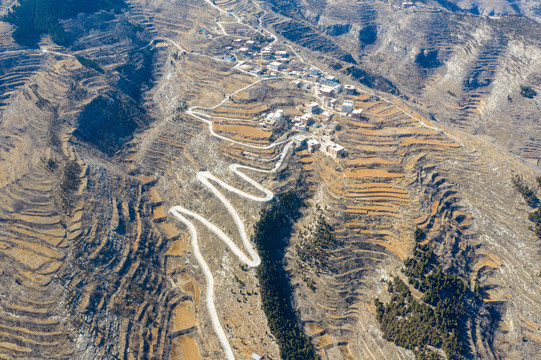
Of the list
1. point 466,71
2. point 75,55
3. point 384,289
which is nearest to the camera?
point 384,289

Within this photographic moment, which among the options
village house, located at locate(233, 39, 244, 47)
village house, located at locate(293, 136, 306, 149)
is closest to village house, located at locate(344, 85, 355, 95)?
village house, located at locate(293, 136, 306, 149)

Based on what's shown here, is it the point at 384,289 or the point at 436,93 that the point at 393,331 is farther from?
the point at 436,93

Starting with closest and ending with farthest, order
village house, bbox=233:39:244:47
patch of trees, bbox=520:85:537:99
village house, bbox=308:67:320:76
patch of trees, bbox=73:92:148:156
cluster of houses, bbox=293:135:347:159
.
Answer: cluster of houses, bbox=293:135:347:159, patch of trees, bbox=73:92:148:156, village house, bbox=308:67:320:76, patch of trees, bbox=520:85:537:99, village house, bbox=233:39:244:47

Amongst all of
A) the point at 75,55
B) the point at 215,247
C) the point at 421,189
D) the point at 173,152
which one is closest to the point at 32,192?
the point at 173,152

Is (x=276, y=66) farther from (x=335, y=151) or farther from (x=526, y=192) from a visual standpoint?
(x=526, y=192)

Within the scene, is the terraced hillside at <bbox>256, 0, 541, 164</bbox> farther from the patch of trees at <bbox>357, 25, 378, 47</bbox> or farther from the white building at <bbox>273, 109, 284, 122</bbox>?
the white building at <bbox>273, 109, 284, 122</bbox>
